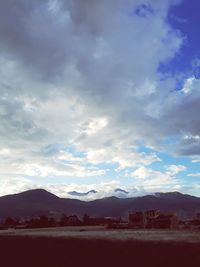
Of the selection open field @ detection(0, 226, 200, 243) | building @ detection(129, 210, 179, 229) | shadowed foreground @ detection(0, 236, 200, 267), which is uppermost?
building @ detection(129, 210, 179, 229)

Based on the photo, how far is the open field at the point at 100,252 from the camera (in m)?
18.0

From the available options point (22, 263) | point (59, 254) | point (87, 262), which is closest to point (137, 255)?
point (87, 262)

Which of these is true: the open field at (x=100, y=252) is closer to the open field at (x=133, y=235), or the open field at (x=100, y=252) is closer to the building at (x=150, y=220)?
the open field at (x=133, y=235)

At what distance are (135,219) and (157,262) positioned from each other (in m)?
54.7

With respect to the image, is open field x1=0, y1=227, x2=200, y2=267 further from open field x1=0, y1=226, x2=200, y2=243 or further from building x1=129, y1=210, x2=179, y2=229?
building x1=129, y1=210, x2=179, y2=229

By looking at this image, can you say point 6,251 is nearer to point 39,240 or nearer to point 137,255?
point 39,240

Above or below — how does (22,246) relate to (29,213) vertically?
below

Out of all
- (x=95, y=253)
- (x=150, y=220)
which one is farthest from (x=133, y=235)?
(x=150, y=220)

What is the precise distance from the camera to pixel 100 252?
2077 cm

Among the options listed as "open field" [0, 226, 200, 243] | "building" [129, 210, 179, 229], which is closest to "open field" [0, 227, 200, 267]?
"open field" [0, 226, 200, 243]

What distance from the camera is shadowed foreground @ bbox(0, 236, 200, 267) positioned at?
17906 mm

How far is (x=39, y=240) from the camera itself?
26000mm

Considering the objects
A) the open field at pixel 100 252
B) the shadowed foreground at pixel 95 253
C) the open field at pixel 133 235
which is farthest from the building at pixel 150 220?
the shadowed foreground at pixel 95 253

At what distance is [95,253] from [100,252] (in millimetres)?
291
